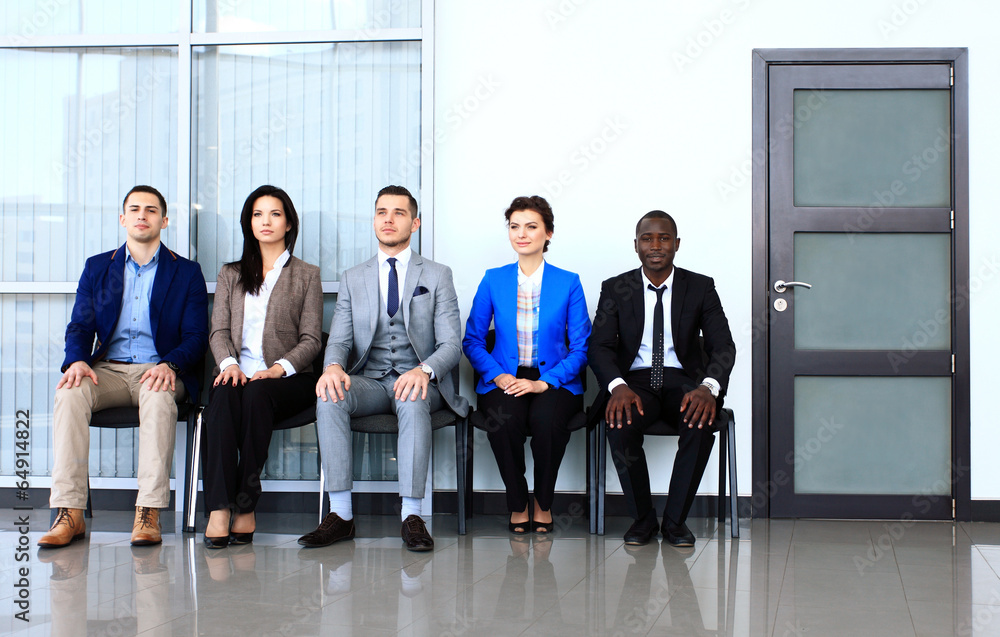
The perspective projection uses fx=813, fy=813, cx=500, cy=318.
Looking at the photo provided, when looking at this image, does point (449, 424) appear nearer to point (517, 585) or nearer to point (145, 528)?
point (517, 585)

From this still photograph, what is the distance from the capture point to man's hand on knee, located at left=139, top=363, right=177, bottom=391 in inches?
129

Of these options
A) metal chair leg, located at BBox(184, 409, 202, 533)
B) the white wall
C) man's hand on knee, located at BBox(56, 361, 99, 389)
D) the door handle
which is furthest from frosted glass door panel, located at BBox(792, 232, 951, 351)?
man's hand on knee, located at BBox(56, 361, 99, 389)

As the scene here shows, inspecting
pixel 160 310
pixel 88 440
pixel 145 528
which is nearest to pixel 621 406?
pixel 145 528

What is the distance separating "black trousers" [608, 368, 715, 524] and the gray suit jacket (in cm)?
69

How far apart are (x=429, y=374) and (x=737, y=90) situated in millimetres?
1959

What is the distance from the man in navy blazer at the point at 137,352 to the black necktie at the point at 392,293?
0.83 metres

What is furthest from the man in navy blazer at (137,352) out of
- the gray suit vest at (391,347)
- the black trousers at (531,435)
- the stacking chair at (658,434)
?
the stacking chair at (658,434)

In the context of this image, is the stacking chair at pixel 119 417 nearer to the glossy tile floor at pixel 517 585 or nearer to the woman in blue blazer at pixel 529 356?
the glossy tile floor at pixel 517 585

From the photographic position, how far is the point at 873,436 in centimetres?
374

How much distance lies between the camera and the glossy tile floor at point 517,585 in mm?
2160

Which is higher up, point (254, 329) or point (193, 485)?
point (254, 329)

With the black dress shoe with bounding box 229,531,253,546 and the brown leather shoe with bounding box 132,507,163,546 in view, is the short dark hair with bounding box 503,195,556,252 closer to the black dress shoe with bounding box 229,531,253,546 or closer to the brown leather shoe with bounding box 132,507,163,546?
the black dress shoe with bounding box 229,531,253,546

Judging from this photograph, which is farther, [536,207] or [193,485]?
[536,207]

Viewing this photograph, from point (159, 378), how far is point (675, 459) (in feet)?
6.86
